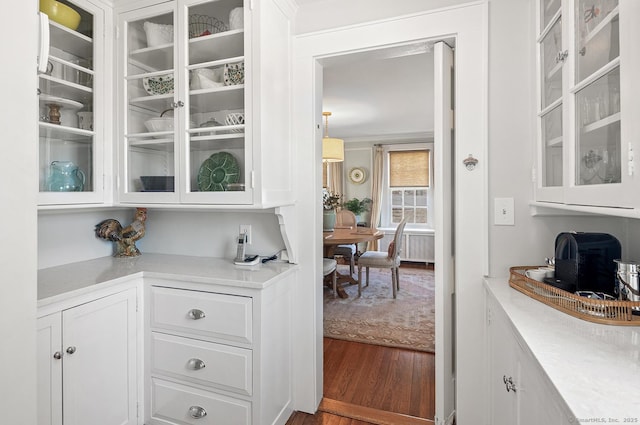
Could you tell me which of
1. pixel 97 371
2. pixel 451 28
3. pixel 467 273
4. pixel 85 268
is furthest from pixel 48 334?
pixel 451 28

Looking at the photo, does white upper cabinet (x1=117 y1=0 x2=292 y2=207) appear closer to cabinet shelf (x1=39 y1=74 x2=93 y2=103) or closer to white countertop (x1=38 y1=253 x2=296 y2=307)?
cabinet shelf (x1=39 y1=74 x2=93 y2=103)

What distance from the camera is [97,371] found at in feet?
5.17

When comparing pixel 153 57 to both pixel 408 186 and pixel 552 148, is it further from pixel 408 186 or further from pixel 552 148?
pixel 408 186

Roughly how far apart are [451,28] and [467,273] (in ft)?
4.05

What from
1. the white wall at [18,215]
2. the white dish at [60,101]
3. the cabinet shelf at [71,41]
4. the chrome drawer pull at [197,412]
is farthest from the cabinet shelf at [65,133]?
the chrome drawer pull at [197,412]

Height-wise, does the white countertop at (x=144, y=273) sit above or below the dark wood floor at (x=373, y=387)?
above

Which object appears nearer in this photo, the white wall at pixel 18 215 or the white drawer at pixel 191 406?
the white wall at pixel 18 215

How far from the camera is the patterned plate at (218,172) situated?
1.72m

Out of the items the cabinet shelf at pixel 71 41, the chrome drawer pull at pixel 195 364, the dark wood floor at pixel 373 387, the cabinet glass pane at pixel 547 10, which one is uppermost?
the cabinet shelf at pixel 71 41

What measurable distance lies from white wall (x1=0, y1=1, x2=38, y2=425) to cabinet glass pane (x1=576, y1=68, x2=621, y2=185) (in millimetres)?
1669

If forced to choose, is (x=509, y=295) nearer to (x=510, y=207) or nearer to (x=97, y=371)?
(x=510, y=207)

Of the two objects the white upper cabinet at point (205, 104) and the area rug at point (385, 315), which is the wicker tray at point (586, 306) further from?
the area rug at point (385, 315)

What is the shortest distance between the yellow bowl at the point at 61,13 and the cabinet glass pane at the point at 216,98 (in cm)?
61

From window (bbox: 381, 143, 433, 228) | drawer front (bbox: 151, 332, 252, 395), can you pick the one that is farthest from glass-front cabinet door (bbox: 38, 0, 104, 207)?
window (bbox: 381, 143, 433, 228)
